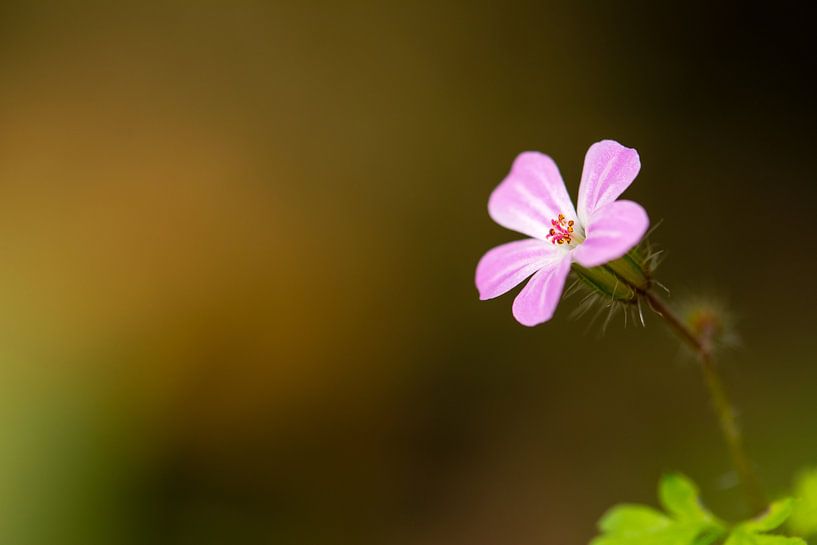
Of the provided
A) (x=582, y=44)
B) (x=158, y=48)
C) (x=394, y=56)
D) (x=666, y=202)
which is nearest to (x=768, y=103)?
(x=666, y=202)

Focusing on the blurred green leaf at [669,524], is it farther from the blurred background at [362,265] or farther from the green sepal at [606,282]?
the blurred background at [362,265]

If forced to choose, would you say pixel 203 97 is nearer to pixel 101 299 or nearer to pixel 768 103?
pixel 101 299

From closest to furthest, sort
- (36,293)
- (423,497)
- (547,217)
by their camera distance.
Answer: (547,217), (423,497), (36,293)

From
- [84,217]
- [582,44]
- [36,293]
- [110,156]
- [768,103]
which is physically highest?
[582,44]

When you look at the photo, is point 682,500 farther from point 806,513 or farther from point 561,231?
point 561,231

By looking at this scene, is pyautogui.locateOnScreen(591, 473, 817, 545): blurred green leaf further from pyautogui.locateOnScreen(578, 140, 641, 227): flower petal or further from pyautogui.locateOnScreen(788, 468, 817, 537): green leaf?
pyautogui.locateOnScreen(578, 140, 641, 227): flower petal

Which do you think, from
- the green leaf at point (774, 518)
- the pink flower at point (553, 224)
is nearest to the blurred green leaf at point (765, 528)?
the green leaf at point (774, 518)

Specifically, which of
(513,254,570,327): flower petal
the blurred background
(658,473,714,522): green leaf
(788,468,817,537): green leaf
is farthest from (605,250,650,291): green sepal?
the blurred background
